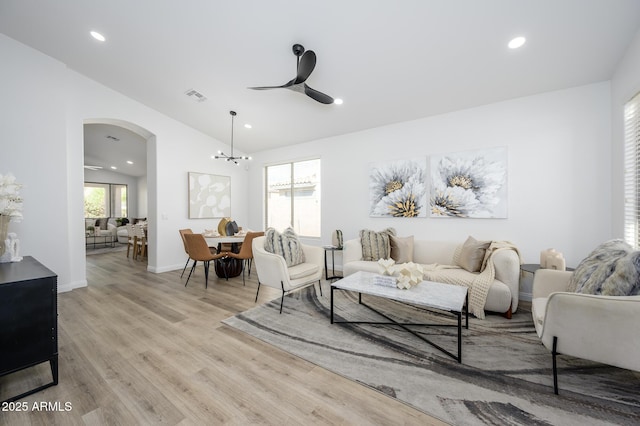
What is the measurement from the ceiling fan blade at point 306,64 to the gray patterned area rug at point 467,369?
261cm

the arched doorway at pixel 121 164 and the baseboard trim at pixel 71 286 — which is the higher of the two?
the arched doorway at pixel 121 164

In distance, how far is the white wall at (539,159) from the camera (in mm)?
2971

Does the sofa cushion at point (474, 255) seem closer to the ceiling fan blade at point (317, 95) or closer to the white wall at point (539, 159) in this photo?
the white wall at point (539, 159)

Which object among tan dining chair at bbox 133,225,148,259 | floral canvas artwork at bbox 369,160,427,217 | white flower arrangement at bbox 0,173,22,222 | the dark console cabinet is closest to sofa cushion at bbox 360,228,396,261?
floral canvas artwork at bbox 369,160,427,217

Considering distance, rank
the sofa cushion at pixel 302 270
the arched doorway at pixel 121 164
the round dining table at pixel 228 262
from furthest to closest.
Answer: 1. the arched doorway at pixel 121 164
2. the round dining table at pixel 228 262
3. the sofa cushion at pixel 302 270

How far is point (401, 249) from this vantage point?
12.4 ft

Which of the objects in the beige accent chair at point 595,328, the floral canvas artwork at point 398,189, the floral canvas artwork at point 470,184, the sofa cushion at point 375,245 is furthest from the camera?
the floral canvas artwork at point 398,189

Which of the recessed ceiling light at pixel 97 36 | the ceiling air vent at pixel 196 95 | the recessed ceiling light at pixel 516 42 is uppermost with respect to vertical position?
the recessed ceiling light at pixel 97 36

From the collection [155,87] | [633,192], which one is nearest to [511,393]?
[633,192]

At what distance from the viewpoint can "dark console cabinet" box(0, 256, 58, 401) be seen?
1536 millimetres

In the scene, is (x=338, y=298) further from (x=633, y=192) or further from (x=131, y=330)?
(x=633, y=192)

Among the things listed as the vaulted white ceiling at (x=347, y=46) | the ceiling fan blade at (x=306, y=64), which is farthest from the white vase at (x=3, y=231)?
the ceiling fan blade at (x=306, y=64)

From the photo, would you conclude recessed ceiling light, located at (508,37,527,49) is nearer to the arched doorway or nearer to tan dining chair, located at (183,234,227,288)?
tan dining chair, located at (183,234,227,288)

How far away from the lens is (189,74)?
3693 mm
